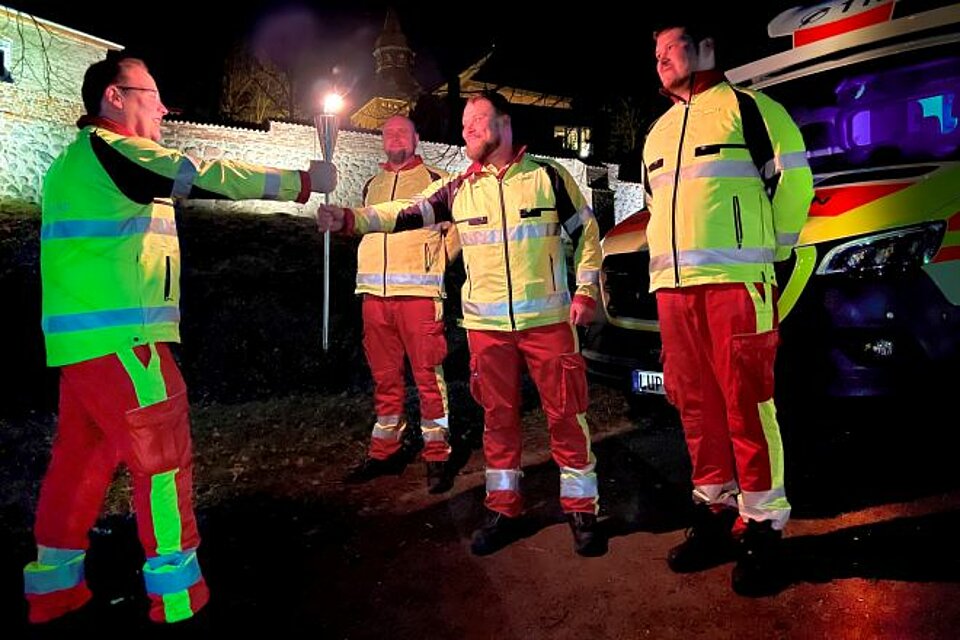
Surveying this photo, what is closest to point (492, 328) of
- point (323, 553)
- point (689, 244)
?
point (689, 244)

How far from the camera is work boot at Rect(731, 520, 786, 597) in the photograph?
254cm

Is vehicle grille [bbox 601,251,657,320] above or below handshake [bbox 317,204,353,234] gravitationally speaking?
below

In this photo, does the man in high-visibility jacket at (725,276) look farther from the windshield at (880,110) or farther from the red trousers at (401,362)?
the red trousers at (401,362)

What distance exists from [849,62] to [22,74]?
2204 centimetres

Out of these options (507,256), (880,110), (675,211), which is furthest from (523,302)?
(880,110)

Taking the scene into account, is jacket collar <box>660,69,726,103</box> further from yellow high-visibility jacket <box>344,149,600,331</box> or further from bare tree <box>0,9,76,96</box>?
bare tree <box>0,9,76,96</box>

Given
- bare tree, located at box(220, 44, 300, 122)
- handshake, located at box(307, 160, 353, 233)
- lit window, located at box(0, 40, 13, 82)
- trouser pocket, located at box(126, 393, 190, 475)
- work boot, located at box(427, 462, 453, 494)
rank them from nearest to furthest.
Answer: trouser pocket, located at box(126, 393, 190, 475) → handshake, located at box(307, 160, 353, 233) → work boot, located at box(427, 462, 453, 494) → lit window, located at box(0, 40, 13, 82) → bare tree, located at box(220, 44, 300, 122)

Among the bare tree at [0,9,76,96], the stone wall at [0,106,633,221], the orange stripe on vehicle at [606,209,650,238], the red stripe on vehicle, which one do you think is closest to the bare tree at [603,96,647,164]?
the stone wall at [0,106,633,221]

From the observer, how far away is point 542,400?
3221 millimetres

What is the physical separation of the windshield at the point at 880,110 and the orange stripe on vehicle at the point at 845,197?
45cm

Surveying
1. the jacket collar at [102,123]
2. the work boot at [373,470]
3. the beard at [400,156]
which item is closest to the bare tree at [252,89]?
the beard at [400,156]

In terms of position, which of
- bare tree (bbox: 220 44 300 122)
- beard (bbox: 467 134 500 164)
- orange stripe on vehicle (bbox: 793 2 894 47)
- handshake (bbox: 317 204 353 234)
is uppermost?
bare tree (bbox: 220 44 300 122)

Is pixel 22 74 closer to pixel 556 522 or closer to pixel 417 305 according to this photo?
pixel 417 305

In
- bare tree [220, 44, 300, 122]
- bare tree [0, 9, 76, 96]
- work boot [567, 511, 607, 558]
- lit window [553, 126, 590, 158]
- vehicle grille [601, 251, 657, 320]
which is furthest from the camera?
lit window [553, 126, 590, 158]
